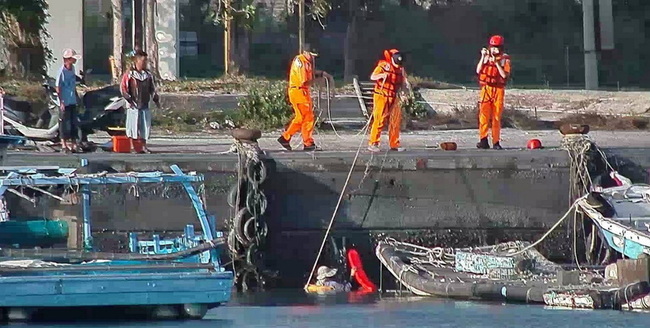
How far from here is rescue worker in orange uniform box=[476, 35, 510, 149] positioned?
77.8 ft

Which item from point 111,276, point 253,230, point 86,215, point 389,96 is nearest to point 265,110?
point 389,96

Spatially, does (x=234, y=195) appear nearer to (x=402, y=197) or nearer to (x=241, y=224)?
(x=241, y=224)

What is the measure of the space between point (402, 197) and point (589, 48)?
16.0 metres

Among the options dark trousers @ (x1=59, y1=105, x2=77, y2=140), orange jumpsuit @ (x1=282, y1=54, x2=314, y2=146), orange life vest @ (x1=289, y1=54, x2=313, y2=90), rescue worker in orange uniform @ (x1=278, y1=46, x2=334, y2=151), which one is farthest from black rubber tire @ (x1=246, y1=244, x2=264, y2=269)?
dark trousers @ (x1=59, y1=105, x2=77, y2=140)

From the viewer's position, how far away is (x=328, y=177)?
22844mm

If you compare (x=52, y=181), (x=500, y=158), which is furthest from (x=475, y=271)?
(x=52, y=181)

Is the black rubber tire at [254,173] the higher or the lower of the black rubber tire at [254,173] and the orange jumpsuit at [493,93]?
the lower

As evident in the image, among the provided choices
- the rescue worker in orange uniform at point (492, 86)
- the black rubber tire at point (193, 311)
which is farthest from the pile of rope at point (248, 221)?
the black rubber tire at point (193, 311)

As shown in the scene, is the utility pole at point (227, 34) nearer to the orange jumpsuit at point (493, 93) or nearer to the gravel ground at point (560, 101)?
the gravel ground at point (560, 101)

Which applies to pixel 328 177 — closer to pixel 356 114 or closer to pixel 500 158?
pixel 500 158

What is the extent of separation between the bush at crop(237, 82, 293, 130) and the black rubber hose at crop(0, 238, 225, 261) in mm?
10314

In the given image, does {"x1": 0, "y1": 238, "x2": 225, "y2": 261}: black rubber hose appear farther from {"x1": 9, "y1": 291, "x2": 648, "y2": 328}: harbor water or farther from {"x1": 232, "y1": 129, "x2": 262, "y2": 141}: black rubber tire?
{"x1": 232, "y1": 129, "x2": 262, "y2": 141}: black rubber tire

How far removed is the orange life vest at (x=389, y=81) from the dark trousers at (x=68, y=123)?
4122 millimetres

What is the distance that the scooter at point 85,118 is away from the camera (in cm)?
2469
